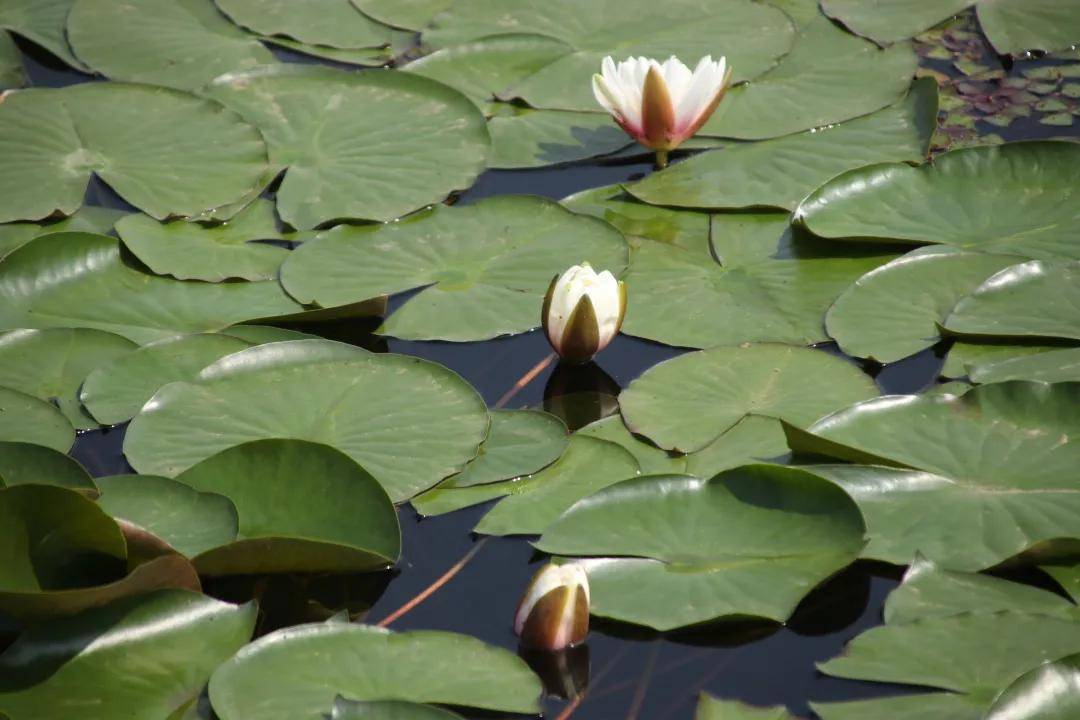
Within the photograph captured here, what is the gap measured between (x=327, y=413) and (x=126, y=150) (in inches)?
47.6

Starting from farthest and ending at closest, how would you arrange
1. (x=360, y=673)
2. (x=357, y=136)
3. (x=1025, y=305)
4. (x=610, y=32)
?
(x=610, y=32)
(x=357, y=136)
(x=1025, y=305)
(x=360, y=673)

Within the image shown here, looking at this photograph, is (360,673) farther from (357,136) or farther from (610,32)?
(610,32)

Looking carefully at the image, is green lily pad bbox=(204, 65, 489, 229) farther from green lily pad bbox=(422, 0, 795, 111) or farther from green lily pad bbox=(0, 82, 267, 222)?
green lily pad bbox=(422, 0, 795, 111)

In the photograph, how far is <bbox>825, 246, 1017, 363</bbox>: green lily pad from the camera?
8.29 ft

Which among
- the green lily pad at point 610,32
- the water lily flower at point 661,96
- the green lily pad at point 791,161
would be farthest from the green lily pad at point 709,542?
the green lily pad at point 610,32

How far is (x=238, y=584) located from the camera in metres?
2.09

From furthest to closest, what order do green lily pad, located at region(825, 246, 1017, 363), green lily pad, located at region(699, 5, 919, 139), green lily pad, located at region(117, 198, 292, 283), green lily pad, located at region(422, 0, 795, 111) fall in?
green lily pad, located at region(422, 0, 795, 111)
green lily pad, located at region(699, 5, 919, 139)
green lily pad, located at region(117, 198, 292, 283)
green lily pad, located at region(825, 246, 1017, 363)

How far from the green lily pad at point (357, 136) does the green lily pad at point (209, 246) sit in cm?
9

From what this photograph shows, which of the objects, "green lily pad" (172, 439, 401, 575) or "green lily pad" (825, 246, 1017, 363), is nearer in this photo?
"green lily pad" (172, 439, 401, 575)

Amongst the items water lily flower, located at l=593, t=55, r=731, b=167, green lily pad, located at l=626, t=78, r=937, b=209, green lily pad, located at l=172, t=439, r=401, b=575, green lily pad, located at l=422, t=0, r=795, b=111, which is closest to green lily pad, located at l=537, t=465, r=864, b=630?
green lily pad, located at l=172, t=439, r=401, b=575

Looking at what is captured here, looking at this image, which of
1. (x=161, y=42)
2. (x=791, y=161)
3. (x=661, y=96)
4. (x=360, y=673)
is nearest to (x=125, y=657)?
(x=360, y=673)

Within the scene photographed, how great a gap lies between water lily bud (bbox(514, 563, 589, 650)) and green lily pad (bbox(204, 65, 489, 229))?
50.5 inches

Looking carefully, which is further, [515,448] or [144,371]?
[144,371]

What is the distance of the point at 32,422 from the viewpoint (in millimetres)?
2355
